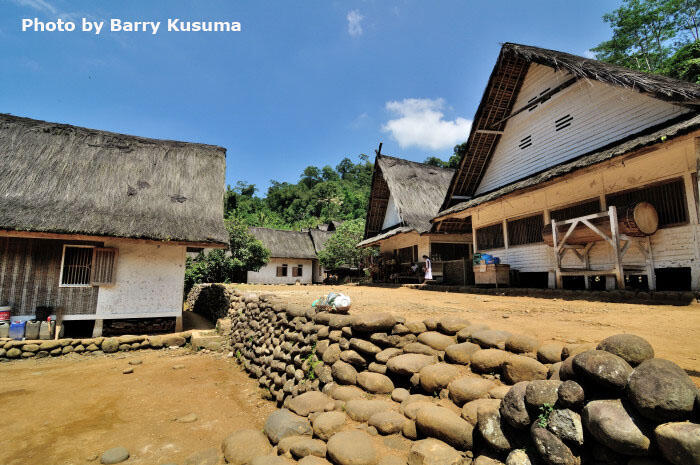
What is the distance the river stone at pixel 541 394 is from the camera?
2461 millimetres

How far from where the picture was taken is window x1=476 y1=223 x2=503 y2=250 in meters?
11.7

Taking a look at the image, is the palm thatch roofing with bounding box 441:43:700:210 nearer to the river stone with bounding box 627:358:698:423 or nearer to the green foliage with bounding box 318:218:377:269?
the river stone with bounding box 627:358:698:423

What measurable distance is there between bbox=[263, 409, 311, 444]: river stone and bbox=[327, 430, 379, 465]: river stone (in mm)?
608

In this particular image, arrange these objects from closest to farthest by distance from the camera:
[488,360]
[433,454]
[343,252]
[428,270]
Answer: [433,454], [488,360], [428,270], [343,252]

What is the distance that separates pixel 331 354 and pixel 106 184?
1078 cm

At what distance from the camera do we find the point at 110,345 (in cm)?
934

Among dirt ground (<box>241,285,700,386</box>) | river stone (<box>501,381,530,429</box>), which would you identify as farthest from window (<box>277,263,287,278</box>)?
river stone (<box>501,381,530,429</box>)

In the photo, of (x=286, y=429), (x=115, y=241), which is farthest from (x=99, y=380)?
(x=286, y=429)

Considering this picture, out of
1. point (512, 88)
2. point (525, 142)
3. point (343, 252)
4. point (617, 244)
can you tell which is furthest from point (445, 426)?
point (343, 252)

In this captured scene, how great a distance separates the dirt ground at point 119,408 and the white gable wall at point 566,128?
390 inches

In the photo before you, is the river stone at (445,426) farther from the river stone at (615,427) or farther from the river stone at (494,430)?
the river stone at (615,427)

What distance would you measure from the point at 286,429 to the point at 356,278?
77.7 feet

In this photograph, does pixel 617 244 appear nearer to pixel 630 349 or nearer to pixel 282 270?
pixel 630 349

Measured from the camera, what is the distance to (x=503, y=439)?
254 cm
